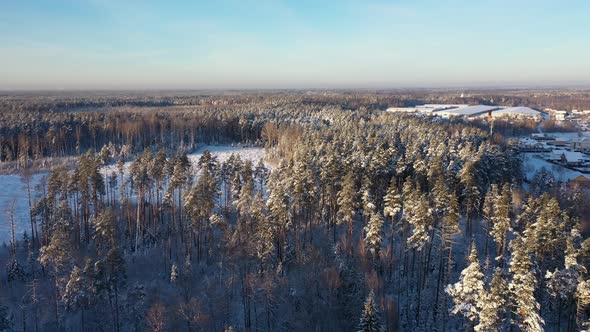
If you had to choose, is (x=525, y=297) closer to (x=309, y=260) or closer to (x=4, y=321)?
(x=309, y=260)

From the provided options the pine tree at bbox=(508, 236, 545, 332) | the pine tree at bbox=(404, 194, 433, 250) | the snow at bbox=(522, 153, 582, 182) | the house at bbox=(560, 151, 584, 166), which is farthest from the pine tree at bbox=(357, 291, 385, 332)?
the house at bbox=(560, 151, 584, 166)

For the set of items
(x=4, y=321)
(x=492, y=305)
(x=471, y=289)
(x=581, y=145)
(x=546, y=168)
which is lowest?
(x=4, y=321)

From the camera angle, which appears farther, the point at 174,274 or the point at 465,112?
the point at 465,112

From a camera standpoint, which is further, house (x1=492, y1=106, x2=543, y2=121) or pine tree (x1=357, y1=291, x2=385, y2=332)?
house (x1=492, y1=106, x2=543, y2=121)

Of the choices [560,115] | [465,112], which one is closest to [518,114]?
[465,112]

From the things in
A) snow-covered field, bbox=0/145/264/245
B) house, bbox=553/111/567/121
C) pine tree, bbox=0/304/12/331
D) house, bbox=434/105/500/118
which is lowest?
pine tree, bbox=0/304/12/331

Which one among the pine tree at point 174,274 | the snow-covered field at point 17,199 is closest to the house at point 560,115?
the snow-covered field at point 17,199

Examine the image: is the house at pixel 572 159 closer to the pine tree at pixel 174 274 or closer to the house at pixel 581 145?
the house at pixel 581 145

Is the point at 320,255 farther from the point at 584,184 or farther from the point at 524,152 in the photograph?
the point at 524,152

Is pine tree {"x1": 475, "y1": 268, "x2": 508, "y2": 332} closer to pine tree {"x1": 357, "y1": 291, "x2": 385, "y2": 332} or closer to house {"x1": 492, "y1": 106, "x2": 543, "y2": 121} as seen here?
pine tree {"x1": 357, "y1": 291, "x2": 385, "y2": 332}

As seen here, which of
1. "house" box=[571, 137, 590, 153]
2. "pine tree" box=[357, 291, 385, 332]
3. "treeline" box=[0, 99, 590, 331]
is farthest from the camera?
"house" box=[571, 137, 590, 153]

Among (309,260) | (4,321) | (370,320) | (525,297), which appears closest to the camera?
(525,297)
